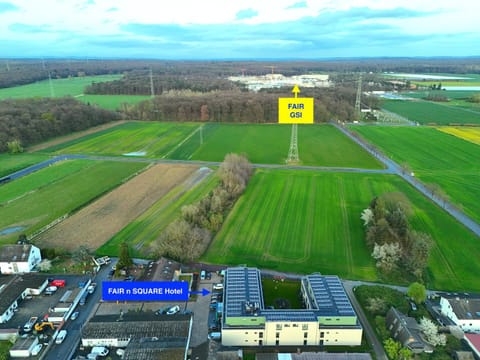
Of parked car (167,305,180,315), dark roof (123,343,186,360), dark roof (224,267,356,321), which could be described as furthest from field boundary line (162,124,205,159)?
dark roof (123,343,186,360)

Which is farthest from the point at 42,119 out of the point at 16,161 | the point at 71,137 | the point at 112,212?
the point at 112,212

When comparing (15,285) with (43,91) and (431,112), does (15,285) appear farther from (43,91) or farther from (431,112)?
(43,91)

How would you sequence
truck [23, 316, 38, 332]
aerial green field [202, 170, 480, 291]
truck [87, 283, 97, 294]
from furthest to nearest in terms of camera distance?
→ aerial green field [202, 170, 480, 291] < truck [87, 283, 97, 294] < truck [23, 316, 38, 332]

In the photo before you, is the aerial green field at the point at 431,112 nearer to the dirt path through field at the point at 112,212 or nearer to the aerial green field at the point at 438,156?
the aerial green field at the point at 438,156

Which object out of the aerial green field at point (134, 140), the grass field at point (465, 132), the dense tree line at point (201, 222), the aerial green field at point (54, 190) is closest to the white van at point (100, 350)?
the dense tree line at point (201, 222)

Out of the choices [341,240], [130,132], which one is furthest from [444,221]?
[130,132]

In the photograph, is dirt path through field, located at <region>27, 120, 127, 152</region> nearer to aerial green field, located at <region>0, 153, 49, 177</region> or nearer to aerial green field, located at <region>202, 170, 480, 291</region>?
aerial green field, located at <region>0, 153, 49, 177</region>

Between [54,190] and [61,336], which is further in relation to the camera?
[54,190]
